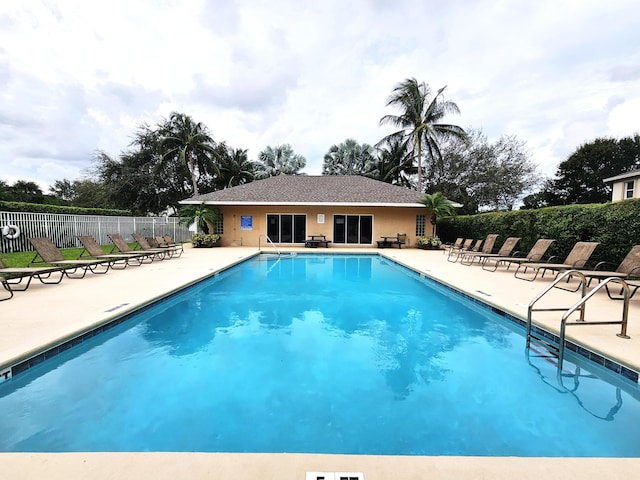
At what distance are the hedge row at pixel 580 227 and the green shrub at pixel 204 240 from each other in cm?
1434

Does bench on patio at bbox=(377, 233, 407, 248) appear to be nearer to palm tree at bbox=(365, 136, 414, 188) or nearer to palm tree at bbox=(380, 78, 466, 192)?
palm tree at bbox=(380, 78, 466, 192)

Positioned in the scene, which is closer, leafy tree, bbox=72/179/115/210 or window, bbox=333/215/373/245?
window, bbox=333/215/373/245

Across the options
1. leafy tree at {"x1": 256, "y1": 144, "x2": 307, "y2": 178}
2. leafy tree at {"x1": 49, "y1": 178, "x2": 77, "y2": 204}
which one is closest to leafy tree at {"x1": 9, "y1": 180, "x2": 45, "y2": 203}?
leafy tree at {"x1": 49, "y1": 178, "x2": 77, "y2": 204}

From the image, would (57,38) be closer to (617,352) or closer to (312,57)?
(312,57)

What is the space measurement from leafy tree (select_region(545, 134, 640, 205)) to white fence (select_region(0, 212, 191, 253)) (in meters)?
39.0

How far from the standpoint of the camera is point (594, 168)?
32969 mm

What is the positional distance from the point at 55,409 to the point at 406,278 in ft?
28.4

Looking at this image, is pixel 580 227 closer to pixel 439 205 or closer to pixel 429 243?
pixel 439 205

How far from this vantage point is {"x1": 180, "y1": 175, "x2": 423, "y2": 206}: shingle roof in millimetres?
17953

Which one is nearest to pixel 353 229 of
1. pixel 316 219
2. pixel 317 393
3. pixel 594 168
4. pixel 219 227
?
pixel 316 219

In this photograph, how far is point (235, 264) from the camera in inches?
465

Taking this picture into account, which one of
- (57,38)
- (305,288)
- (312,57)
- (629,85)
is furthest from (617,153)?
(57,38)

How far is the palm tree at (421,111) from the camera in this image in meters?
24.2

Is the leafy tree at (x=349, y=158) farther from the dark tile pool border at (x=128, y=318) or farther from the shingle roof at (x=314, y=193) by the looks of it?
the dark tile pool border at (x=128, y=318)
